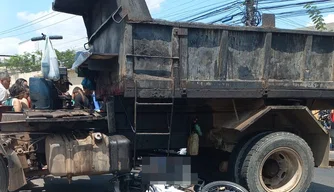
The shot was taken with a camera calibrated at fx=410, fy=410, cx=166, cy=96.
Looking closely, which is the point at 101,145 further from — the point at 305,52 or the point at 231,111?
the point at 305,52

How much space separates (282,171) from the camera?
5.61 meters

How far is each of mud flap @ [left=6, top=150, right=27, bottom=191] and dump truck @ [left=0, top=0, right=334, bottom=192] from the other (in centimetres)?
1

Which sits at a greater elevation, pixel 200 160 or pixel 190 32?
pixel 190 32

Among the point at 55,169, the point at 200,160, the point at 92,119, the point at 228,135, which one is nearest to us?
the point at 55,169

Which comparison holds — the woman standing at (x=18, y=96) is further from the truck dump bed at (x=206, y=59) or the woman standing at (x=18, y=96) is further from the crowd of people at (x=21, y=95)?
the truck dump bed at (x=206, y=59)

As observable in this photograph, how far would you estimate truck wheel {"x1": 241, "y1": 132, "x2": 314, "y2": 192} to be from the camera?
17.1 feet

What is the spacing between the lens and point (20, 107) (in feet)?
20.9

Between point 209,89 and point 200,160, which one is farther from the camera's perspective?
point 200,160

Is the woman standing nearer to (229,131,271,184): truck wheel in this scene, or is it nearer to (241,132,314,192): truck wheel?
(229,131,271,184): truck wheel

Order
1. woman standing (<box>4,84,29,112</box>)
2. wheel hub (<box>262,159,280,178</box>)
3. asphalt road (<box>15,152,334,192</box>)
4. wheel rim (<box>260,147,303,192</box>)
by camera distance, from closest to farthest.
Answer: wheel rim (<box>260,147,303,192</box>)
wheel hub (<box>262,159,280,178</box>)
woman standing (<box>4,84,29,112</box>)
asphalt road (<box>15,152,334,192</box>)

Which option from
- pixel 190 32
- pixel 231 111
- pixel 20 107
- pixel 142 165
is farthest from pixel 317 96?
pixel 20 107

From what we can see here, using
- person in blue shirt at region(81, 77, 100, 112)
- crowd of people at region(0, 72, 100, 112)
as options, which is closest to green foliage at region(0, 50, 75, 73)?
crowd of people at region(0, 72, 100, 112)

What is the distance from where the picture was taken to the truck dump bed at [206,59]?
15.8 ft

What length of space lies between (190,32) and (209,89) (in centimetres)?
74
